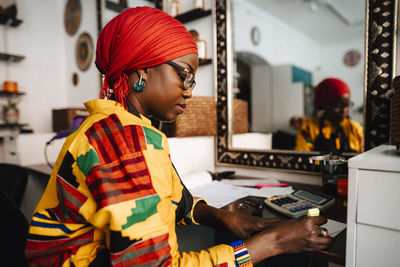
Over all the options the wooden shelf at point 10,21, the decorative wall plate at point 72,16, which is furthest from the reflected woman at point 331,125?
the wooden shelf at point 10,21

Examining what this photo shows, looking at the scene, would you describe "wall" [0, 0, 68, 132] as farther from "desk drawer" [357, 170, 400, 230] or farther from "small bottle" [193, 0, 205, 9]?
"desk drawer" [357, 170, 400, 230]

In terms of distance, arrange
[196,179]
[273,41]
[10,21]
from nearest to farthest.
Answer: [196,179]
[273,41]
[10,21]

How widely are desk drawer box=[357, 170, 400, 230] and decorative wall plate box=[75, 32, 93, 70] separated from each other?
2.58 m

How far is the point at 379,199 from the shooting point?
23.6 inches

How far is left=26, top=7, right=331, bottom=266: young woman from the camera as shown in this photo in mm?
480

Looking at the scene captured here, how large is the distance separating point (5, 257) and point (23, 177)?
1002 mm

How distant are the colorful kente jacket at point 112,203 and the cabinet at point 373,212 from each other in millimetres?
328

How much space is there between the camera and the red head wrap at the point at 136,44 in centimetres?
65

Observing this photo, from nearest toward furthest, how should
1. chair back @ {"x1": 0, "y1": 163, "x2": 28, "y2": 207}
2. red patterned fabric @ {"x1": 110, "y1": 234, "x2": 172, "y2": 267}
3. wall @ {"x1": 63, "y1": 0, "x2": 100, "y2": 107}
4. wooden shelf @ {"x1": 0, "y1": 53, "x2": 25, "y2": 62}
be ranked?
red patterned fabric @ {"x1": 110, "y1": 234, "x2": 172, "y2": 267} < chair back @ {"x1": 0, "y1": 163, "x2": 28, "y2": 207} < wall @ {"x1": 63, "y1": 0, "x2": 100, "y2": 107} < wooden shelf @ {"x1": 0, "y1": 53, "x2": 25, "y2": 62}

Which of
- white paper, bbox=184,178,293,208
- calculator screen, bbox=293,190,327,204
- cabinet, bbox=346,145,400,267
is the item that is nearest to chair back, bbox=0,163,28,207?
white paper, bbox=184,178,293,208

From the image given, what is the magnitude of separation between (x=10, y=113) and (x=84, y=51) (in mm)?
1058

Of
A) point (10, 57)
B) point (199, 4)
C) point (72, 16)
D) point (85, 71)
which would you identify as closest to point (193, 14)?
point (199, 4)

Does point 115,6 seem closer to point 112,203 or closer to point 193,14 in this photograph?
point 193,14

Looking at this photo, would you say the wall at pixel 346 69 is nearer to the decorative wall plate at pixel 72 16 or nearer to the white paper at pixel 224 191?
the white paper at pixel 224 191
